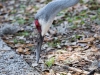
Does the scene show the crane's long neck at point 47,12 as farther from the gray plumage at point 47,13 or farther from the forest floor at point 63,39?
the forest floor at point 63,39

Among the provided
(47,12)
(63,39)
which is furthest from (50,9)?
(63,39)

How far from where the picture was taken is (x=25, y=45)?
4613mm

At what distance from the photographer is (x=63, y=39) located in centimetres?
468

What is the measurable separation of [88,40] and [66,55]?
562 mm

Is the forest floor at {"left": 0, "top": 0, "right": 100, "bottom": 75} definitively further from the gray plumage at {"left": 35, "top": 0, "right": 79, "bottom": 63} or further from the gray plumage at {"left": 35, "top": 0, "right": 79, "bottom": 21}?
the gray plumage at {"left": 35, "top": 0, "right": 79, "bottom": 21}

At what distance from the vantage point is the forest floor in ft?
12.6

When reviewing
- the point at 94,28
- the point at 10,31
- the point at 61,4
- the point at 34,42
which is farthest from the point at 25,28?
the point at 61,4

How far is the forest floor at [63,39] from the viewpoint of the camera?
385cm

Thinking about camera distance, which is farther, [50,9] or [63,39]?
[63,39]

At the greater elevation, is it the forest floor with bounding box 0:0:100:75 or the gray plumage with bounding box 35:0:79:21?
the gray plumage with bounding box 35:0:79:21

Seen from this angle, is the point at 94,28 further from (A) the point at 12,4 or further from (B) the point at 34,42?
(A) the point at 12,4

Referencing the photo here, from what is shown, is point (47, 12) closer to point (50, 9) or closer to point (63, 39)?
point (50, 9)

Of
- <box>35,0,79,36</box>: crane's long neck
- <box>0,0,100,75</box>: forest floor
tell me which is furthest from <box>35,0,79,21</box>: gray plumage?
<box>0,0,100,75</box>: forest floor

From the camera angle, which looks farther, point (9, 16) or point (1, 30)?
point (9, 16)
